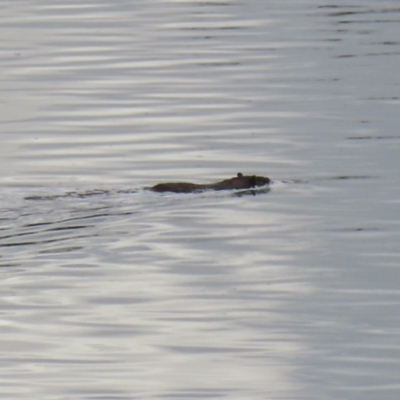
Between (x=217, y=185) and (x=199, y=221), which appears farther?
(x=217, y=185)

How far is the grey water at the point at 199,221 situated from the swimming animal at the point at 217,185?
172 millimetres

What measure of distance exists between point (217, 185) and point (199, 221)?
152 centimetres

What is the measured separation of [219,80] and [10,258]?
11.4m

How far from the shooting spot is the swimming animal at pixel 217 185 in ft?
50.9

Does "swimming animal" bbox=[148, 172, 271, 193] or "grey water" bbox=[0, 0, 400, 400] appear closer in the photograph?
"grey water" bbox=[0, 0, 400, 400]

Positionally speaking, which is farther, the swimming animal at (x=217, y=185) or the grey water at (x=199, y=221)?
the swimming animal at (x=217, y=185)

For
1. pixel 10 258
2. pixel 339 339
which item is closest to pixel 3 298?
pixel 10 258

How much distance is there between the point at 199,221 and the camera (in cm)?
1445

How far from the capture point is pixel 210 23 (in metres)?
31.2

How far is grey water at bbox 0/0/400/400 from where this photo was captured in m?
10.1

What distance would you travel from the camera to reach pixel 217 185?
1591cm

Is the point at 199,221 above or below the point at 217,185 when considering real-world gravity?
below

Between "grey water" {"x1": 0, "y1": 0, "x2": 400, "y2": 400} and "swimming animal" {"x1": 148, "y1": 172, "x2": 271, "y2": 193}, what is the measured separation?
0.17m

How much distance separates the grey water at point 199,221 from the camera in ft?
33.0
